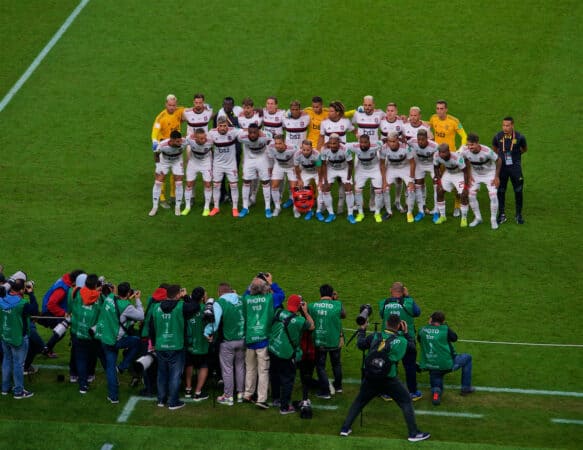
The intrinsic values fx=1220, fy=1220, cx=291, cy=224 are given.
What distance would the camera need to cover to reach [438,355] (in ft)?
58.6

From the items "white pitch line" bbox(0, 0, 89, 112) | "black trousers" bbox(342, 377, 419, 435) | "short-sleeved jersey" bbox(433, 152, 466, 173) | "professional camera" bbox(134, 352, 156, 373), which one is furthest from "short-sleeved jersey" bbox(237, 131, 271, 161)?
"black trousers" bbox(342, 377, 419, 435)

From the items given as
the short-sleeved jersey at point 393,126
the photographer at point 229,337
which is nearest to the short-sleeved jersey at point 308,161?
the short-sleeved jersey at point 393,126

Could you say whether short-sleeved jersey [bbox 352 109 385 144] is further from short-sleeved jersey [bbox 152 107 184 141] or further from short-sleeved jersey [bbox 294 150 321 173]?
short-sleeved jersey [bbox 152 107 184 141]

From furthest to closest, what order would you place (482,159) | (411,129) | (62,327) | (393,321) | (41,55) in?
(41,55) < (411,129) < (482,159) < (62,327) < (393,321)

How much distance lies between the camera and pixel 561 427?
57.0ft

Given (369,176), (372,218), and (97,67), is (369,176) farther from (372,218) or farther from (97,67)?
(97,67)

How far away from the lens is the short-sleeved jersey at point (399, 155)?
24172 millimetres

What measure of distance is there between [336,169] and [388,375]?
842 centimetres

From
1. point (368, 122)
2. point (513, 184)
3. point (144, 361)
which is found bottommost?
point (144, 361)

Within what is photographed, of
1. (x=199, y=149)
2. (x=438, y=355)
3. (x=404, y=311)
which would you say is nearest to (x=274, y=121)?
(x=199, y=149)

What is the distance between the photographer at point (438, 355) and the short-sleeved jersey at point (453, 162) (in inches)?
252

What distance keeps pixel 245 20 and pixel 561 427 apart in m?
18.0

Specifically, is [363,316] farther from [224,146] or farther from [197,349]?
[224,146]

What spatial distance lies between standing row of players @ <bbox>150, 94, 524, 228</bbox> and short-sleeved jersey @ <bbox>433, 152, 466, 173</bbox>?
0.02 meters
